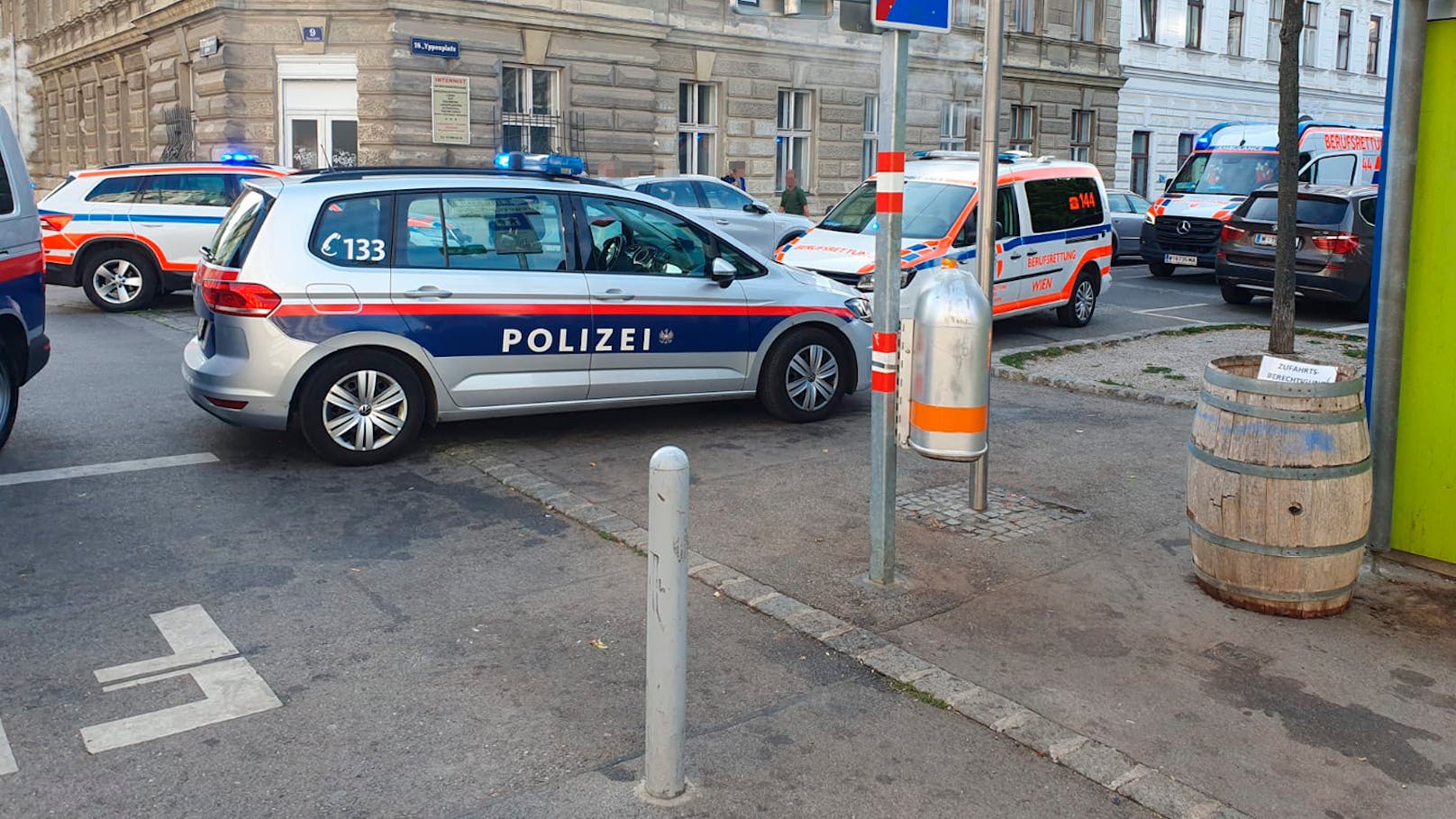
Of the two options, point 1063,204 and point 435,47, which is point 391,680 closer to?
point 1063,204

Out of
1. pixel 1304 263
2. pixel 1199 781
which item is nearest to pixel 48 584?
pixel 1199 781

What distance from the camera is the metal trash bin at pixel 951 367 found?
5035 millimetres

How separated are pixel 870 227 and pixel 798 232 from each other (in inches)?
221

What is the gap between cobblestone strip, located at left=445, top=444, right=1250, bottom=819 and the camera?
3852 mm

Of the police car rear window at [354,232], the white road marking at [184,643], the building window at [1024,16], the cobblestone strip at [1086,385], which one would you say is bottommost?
the white road marking at [184,643]

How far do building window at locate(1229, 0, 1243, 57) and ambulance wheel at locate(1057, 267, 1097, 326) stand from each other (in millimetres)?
27245

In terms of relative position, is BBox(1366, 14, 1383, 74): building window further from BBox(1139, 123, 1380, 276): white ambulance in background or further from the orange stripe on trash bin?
the orange stripe on trash bin

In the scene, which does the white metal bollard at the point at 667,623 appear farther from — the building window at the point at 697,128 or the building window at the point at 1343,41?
the building window at the point at 1343,41

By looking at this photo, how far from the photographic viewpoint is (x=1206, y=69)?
124 ft

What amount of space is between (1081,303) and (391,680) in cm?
1137

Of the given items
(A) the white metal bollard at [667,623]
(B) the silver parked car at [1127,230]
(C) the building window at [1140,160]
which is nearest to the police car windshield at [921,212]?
(A) the white metal bollard at [667,623]

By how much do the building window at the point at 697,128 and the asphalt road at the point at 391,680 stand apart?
20.3m

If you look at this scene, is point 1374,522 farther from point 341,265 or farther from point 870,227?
point 870,227

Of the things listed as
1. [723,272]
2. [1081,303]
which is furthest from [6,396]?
[1081,303]
